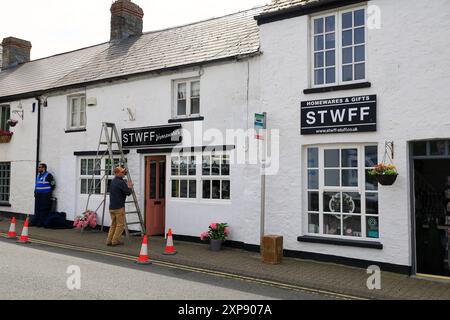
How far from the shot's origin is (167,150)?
12.2 m

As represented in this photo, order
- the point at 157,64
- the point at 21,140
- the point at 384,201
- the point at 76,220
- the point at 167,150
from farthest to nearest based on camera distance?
the point at 21,140
the point at 76,220
the point at 157,64
the point at 167,150
the point at 384,201

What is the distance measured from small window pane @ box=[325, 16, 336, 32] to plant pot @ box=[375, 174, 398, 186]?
11.8 ft

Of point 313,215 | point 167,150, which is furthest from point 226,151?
point 313,215

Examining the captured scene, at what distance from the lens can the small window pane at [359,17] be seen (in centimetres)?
926

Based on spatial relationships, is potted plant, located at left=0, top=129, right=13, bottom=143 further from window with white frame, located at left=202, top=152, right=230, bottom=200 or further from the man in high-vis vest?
window with white frame, located at left=202, top=152, right=230, bottom=200

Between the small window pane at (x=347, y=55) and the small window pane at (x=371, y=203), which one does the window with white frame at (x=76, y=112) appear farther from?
the small window pane at (x=371, y=203)

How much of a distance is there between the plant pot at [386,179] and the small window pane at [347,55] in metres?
2.73

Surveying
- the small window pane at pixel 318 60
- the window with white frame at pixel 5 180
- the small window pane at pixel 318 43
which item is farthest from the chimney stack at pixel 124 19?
the small window pane at pixel 318 60

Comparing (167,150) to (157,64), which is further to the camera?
(157,64)

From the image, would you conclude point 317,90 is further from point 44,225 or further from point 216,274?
point 44,225

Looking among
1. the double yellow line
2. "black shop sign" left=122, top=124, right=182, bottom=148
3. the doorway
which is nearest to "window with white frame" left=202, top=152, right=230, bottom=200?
"black shop sign" left=122, top=124, right=182, bottom=148

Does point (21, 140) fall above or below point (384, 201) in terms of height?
above

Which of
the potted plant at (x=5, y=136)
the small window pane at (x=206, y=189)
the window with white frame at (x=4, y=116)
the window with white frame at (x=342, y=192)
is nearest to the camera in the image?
the window with white frame at (x=342, y=192)

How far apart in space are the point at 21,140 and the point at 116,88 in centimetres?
578
